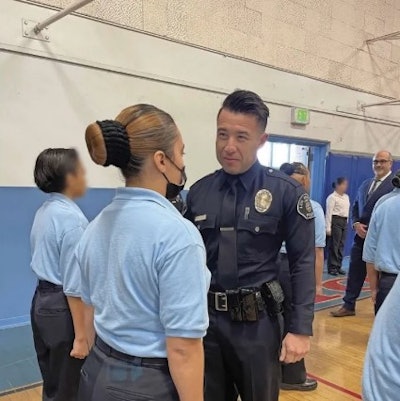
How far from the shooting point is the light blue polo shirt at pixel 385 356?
86 cm

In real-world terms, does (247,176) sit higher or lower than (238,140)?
lower

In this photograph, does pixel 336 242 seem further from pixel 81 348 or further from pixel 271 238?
pixel 81 348

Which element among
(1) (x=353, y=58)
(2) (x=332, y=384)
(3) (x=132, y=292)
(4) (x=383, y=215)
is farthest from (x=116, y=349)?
(1) (x=353, y=58)

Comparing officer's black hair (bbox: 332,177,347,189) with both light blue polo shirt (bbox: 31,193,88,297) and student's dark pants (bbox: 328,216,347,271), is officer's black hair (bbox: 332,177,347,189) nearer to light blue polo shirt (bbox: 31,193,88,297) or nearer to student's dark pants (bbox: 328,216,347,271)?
student's dark pants (bbox: 328,216,347,271)

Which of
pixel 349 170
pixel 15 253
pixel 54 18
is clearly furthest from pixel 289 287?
pixel 349 170

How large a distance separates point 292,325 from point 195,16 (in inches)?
184

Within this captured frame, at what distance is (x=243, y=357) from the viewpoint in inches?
61.9

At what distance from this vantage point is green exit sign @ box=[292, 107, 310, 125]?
250 inches

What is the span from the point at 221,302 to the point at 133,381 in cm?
62

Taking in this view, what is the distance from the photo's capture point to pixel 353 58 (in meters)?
7.39

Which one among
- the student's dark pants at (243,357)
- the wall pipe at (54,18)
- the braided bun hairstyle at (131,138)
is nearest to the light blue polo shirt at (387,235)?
the student's dark pants at (243,357)

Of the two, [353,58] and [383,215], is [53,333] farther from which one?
[353,58]

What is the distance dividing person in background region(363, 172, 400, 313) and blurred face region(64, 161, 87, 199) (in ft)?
5.92

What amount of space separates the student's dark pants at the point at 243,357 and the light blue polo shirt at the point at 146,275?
0.60m
